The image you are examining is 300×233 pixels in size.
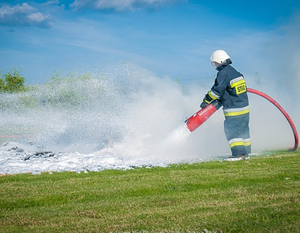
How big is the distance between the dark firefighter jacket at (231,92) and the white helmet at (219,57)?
229mm

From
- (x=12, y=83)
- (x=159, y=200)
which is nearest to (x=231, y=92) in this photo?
(x=159, y=200)

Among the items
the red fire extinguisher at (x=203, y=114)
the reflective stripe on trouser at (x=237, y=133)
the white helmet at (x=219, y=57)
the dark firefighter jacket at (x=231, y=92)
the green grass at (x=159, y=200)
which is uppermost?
the white helmet at (x=219, y=57)

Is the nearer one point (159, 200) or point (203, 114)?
point (159, 200)

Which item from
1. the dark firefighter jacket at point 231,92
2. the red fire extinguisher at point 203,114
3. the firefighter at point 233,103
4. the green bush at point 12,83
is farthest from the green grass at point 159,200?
the green bush at point 12,83

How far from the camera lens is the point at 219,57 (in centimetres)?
1166

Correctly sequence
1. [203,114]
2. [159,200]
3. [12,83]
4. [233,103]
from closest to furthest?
[159,200]
[233,103]
[203,114]
[12,83]

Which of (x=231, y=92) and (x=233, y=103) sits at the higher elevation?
(x=231, y=92)

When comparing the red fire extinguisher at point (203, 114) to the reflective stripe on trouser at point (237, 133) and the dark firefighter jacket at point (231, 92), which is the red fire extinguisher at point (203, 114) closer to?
the dark firefighter jacket at point (231, 92)

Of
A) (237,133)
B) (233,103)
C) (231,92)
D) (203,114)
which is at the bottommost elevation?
(237,133)

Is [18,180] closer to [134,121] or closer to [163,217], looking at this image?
[163,217]

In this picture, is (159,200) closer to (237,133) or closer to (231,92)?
(237,133)

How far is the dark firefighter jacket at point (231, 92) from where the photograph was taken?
11219 millimetres

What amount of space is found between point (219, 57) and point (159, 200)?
6.40 m

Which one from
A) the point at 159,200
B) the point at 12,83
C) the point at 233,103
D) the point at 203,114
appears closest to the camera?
the point at 159,200
